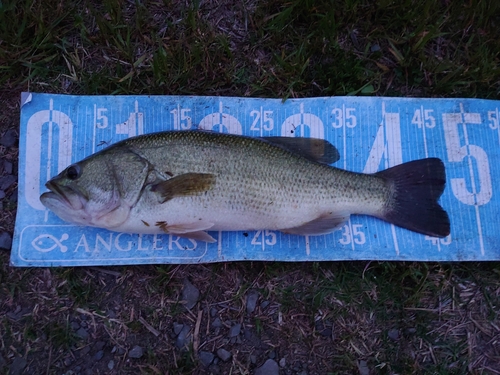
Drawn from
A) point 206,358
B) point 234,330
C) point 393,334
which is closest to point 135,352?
point 206,358

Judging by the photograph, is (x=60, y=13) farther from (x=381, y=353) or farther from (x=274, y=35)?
(x=381, y=353)

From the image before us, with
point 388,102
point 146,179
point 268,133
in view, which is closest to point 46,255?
point 146,179

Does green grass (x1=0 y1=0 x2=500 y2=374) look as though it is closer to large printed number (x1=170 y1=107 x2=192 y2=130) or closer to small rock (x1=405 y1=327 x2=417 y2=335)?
small rock (x1=405 y1=327 x2=417 y2=335)

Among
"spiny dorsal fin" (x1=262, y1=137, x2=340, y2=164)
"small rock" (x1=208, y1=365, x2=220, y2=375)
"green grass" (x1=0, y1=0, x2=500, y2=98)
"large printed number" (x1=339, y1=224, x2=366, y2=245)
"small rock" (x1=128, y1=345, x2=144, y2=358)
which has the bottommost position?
"small rock" (x1=208, y1=365, x2=220, y2=375)

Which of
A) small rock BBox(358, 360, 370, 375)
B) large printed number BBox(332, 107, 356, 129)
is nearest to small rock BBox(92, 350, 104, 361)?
small rock BBox(358, 360, 370, 375)

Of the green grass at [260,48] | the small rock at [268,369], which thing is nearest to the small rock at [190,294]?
the small rock at [268,369]

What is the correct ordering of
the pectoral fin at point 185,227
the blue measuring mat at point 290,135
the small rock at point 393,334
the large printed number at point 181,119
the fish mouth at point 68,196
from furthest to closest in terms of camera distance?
1. the large printed number at point 181,119
2. the blue measuring mat at point 290,135
3. the small rock at point 393,334
4. the pectoral fin at point 185,227
5. the fish mouth at point 68,196

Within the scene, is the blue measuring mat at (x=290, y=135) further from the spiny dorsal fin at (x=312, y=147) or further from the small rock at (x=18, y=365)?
the small rock at (x=18, y=365)
